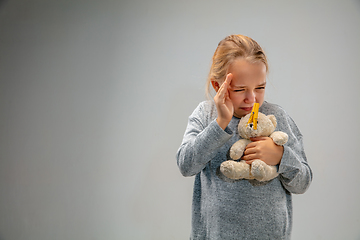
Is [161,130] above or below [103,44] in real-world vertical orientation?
below

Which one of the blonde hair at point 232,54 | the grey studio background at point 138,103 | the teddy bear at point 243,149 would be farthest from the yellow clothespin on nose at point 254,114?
the grey studio background at point 138,103

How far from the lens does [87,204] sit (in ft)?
4.33

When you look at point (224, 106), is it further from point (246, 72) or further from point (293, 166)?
point (293, 166)

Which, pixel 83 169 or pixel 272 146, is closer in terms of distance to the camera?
pixel 272 146

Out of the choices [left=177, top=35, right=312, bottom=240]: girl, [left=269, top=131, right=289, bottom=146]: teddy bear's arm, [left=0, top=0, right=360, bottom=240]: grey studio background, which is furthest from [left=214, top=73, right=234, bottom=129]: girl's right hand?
[left=0, top=0, right=360, bottom=240]: grey studio background

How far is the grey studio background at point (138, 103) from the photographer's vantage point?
47.6 inches

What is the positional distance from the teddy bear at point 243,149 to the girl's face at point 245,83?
4 centimetres

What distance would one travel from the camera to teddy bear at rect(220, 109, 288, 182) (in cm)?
66

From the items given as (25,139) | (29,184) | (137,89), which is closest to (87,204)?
(29,184)

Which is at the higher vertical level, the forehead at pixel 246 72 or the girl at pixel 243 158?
the forehead at pixel 246 72

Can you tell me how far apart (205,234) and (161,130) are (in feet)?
1.93

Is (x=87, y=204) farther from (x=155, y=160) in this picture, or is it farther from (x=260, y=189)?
(x=260, y=189)

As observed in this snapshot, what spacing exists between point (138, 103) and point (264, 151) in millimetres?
746

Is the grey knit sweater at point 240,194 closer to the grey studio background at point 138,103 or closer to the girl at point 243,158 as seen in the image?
the girl at point 243,158
